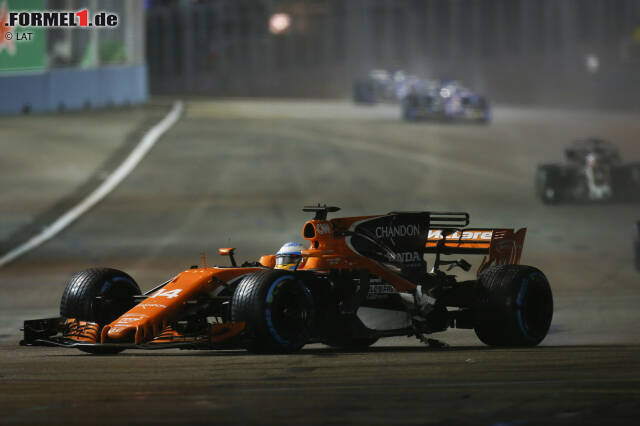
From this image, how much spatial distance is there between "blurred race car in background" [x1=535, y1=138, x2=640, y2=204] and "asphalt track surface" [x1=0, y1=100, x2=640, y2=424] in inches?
21.0

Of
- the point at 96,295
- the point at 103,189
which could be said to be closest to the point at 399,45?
the point at 103,189

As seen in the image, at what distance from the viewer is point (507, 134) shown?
4500 cm

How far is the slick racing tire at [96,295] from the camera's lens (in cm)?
1182

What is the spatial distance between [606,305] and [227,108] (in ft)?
132

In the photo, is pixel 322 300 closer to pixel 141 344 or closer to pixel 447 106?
pixel 141 344

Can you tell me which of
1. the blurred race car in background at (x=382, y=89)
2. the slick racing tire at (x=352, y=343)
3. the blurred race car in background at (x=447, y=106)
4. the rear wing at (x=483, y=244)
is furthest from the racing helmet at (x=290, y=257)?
the blurred race car in background at (x=382, y=89)

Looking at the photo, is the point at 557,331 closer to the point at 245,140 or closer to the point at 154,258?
the point at 154,258

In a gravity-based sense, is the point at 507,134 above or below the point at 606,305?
above

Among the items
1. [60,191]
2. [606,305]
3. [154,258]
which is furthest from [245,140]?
[606,305]

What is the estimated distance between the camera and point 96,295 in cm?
1187

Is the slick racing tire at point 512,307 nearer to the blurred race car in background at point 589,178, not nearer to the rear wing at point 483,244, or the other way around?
the rear wing at point 483,244

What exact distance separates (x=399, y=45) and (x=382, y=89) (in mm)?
24483

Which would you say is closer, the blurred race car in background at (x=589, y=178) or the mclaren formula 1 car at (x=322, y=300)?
the mclaren formula 1 car at (x=322, y=300)

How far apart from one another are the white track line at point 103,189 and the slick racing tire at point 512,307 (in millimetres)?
11757
